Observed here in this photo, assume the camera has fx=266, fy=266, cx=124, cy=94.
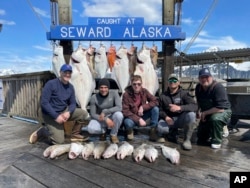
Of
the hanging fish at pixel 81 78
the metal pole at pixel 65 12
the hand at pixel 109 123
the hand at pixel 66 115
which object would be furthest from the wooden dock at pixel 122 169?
the metal pole at pixel 65 12

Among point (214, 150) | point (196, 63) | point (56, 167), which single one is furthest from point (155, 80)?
point (196, 63)

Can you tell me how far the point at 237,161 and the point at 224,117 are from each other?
76cm

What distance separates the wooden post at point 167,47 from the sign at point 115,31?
0.21 metres

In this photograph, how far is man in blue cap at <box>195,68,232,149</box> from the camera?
382 cm

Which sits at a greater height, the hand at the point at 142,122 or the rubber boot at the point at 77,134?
the hand at the point at 142,122

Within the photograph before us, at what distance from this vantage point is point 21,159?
11.1 feet

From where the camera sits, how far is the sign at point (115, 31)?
492 centimetres

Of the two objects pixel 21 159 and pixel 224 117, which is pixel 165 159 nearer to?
pixel 224 117

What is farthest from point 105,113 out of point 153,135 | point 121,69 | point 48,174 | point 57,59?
point 57,59

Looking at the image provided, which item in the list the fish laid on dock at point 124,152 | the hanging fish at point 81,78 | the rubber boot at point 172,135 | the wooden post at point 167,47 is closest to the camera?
the fish laid on dock at point 124,152

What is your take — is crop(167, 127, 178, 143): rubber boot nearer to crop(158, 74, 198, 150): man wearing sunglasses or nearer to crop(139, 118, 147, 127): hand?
crop(158, 74, 198, 150): man wearing sunglasses

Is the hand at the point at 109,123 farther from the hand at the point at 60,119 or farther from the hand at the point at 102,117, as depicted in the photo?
the hand at the point at 60,119

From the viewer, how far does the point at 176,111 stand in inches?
156

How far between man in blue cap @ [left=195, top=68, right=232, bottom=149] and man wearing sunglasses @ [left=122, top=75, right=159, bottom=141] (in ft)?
2.29
